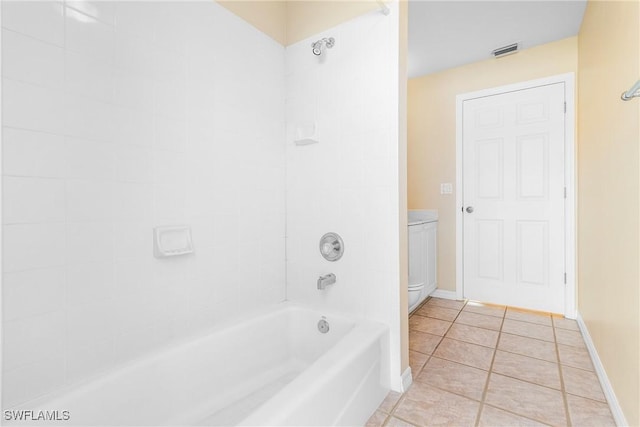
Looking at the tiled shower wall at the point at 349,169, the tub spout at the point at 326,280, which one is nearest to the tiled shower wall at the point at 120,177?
the tiled shower wall at the point at 349,169

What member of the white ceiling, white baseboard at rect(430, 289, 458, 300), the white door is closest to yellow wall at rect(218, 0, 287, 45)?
the white ceiling

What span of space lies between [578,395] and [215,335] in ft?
5.96

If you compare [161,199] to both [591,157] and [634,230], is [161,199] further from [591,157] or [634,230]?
[591,157]

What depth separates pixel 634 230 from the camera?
4.05 feet

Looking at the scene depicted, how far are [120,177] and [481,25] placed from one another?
8.83ft

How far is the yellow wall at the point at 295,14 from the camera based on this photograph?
1706 mm

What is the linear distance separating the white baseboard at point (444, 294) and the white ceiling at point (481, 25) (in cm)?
229

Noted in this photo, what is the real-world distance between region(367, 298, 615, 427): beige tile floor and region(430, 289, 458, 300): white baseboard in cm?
55

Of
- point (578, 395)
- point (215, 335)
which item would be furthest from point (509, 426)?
point (215, 335)

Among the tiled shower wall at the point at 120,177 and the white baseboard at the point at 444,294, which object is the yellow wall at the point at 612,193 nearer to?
the white baseboard at the point at 444,294

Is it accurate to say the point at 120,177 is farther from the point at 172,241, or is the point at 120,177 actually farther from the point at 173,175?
the point at 172,241

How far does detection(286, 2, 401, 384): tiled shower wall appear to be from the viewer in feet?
5.30

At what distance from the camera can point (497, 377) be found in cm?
173

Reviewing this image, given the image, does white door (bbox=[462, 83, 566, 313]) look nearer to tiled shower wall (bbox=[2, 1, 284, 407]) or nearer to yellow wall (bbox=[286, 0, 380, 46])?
yellow wall (bbox=[286, 0, 380, 46])
